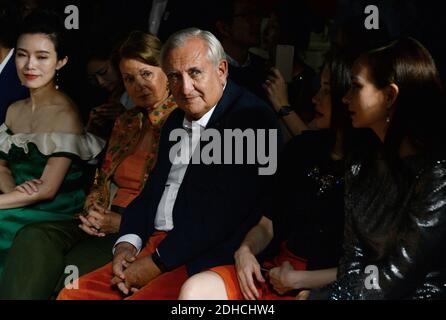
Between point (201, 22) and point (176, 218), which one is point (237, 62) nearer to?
point (201, 22)

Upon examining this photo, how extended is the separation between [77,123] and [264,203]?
3.18ft

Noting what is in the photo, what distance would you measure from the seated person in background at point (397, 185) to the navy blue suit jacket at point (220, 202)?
0.37 metres

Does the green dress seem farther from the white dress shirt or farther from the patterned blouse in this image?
Result: the white dress shirt

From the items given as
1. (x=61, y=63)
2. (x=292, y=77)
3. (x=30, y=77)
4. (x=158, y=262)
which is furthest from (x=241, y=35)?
(x=158, y=262)

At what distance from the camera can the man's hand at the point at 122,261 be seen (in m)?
2.74

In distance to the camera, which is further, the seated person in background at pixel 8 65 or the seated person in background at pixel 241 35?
the seated person in background at pixel 8 65

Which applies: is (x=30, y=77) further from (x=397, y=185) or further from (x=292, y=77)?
(x=397, y=185)

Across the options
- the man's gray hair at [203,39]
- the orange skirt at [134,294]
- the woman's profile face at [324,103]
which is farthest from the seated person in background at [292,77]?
the orange skirt at [134,294]

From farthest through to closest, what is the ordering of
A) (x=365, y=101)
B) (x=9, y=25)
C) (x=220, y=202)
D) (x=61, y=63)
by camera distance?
(x=9, y=25)
(x=61, y=63)
(x=220, y=202)
(x=365, y=101)

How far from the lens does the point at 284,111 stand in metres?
2.88

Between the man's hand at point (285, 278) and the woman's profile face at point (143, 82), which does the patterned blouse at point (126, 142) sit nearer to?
the woman's profile face at point (143, 82)

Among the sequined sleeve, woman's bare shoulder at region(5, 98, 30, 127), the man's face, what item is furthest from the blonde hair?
the sequined sleeve

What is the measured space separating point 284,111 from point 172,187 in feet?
1.69

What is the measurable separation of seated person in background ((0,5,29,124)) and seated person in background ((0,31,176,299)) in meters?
0.58
